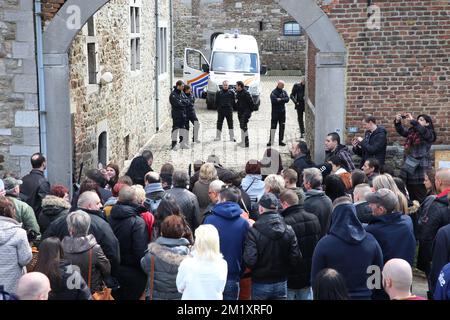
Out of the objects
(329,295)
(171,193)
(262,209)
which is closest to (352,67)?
(171,193)

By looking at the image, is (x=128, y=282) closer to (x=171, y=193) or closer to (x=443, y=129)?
(x=171, y=193)

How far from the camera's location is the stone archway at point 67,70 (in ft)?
36.0

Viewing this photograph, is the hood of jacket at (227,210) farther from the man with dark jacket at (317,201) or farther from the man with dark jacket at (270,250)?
the man with dark jacket at (317,201)

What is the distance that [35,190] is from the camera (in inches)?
343

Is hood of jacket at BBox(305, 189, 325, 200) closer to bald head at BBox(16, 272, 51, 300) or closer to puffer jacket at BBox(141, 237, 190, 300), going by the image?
puffer jacket at BBox(141, 237, 190, 300)

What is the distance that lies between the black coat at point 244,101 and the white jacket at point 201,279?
12.2 meters

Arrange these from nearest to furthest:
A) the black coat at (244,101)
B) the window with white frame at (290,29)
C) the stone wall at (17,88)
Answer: the stone wall at (17,88) → the black coat at (244,101) → the window with white frame at (290,29)

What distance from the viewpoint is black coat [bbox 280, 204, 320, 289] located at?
663cm

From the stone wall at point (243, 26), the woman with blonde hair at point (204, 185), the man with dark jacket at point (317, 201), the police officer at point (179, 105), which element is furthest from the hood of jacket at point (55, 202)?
the stone wall at point (243, 26)

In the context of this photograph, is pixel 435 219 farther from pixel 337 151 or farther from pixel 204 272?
pixel 337 151

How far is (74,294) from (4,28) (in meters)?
6.67

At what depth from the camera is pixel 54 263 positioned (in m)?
5.45

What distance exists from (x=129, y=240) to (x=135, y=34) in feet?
39.9

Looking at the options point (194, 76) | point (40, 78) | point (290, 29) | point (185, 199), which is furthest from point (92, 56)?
point (290, 29)
